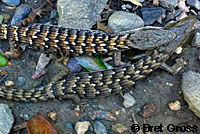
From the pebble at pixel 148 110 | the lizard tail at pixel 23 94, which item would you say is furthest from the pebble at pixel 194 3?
the lizard tail at pixel 23 94

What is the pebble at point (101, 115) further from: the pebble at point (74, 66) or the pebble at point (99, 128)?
the pebble at point (74, 66)

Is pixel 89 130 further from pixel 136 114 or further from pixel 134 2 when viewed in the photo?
pixel 134 2

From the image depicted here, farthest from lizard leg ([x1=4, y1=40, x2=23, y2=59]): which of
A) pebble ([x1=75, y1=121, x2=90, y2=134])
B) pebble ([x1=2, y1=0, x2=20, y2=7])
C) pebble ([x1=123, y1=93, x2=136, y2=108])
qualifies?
pebble ([x1=123, y1=93, x2=136, y2=108])

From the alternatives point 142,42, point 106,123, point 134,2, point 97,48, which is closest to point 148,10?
point 134,2

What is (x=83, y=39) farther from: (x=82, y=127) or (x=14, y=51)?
(x=82, y=127)

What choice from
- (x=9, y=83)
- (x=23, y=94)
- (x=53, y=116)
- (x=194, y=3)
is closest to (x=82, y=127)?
(x=53, y=116)

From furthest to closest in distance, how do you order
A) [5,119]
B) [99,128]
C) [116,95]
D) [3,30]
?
[3,30]
[116,95]
[99,128]
[5,119]
